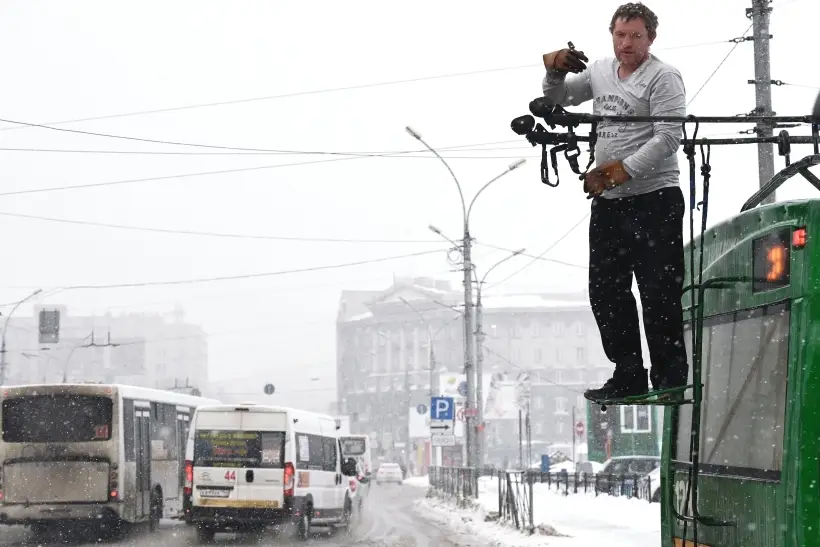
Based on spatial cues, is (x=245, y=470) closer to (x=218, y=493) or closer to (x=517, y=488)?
(x=218, y=493)

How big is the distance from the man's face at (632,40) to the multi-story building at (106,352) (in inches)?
5577

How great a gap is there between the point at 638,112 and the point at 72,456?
18.5 m

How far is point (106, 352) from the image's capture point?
16288cm

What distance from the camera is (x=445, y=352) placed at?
6088 inches

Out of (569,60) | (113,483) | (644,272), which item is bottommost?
(113,483)

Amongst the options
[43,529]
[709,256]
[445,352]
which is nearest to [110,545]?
[43,529]

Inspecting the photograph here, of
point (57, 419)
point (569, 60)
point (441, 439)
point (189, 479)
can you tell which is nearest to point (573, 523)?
point (189, 479)

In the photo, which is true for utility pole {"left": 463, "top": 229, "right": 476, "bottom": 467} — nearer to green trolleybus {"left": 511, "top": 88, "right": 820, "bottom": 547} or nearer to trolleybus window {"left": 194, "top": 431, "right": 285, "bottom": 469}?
trolleybus window {"left": 194, "top": 431, "right": 285, "bottom": 469}

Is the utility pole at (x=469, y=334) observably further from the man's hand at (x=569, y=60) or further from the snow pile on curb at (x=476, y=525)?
the man's hand at (x=569, y=60)

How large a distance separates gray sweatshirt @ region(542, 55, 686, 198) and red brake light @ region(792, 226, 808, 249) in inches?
25.6

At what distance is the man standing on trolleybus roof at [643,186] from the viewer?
19.9ft

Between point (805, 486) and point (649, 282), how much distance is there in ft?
3.99

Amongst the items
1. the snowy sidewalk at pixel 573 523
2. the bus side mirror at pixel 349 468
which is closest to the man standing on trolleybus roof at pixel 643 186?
the snowy sidewalk at pixel 573 523

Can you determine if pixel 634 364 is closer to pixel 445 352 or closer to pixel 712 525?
pixel 712 525
